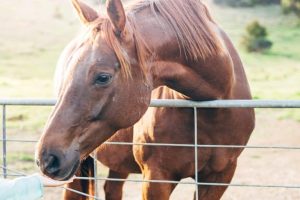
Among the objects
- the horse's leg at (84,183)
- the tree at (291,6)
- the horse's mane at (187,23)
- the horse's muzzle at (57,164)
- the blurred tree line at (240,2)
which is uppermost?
the horse's mane at (187,23)

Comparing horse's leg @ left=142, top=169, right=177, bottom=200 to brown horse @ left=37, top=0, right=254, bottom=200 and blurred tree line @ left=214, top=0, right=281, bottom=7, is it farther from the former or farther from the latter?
blurred tree line @ left=214, top=0, right=281, bottom=7

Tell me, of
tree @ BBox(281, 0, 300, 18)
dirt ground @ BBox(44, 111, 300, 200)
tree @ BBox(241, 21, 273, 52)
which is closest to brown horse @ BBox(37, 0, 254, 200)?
dirt ground @ BBox(44, 111, 300, 200)

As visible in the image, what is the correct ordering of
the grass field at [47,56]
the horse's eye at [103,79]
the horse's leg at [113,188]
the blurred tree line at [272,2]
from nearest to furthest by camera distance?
the horse's eye at [103,79] < the horse's leg at [113,188] < the grass field at [47,56] < the blurred tree line at [272,2]

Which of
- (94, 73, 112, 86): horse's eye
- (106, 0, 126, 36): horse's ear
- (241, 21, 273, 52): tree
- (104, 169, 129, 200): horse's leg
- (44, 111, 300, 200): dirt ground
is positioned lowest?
(241, 21, 273, 52): tree

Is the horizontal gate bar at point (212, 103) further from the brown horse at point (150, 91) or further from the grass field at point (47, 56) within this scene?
the grass field at point (47, 56)

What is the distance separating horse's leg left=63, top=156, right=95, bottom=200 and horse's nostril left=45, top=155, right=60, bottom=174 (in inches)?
56.2

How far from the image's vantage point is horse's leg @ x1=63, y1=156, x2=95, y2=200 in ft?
13.1

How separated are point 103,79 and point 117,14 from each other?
30 cm

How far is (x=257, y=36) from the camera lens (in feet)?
64.6

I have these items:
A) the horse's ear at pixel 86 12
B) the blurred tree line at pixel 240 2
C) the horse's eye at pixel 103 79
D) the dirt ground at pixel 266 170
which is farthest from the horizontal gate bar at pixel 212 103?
the blurred tree line at pixel 240 2

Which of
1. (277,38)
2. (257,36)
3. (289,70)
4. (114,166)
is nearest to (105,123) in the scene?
(114,166)

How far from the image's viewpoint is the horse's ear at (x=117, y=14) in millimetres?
2613

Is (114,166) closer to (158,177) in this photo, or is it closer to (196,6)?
(158,177)

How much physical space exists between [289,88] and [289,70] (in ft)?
9.55
